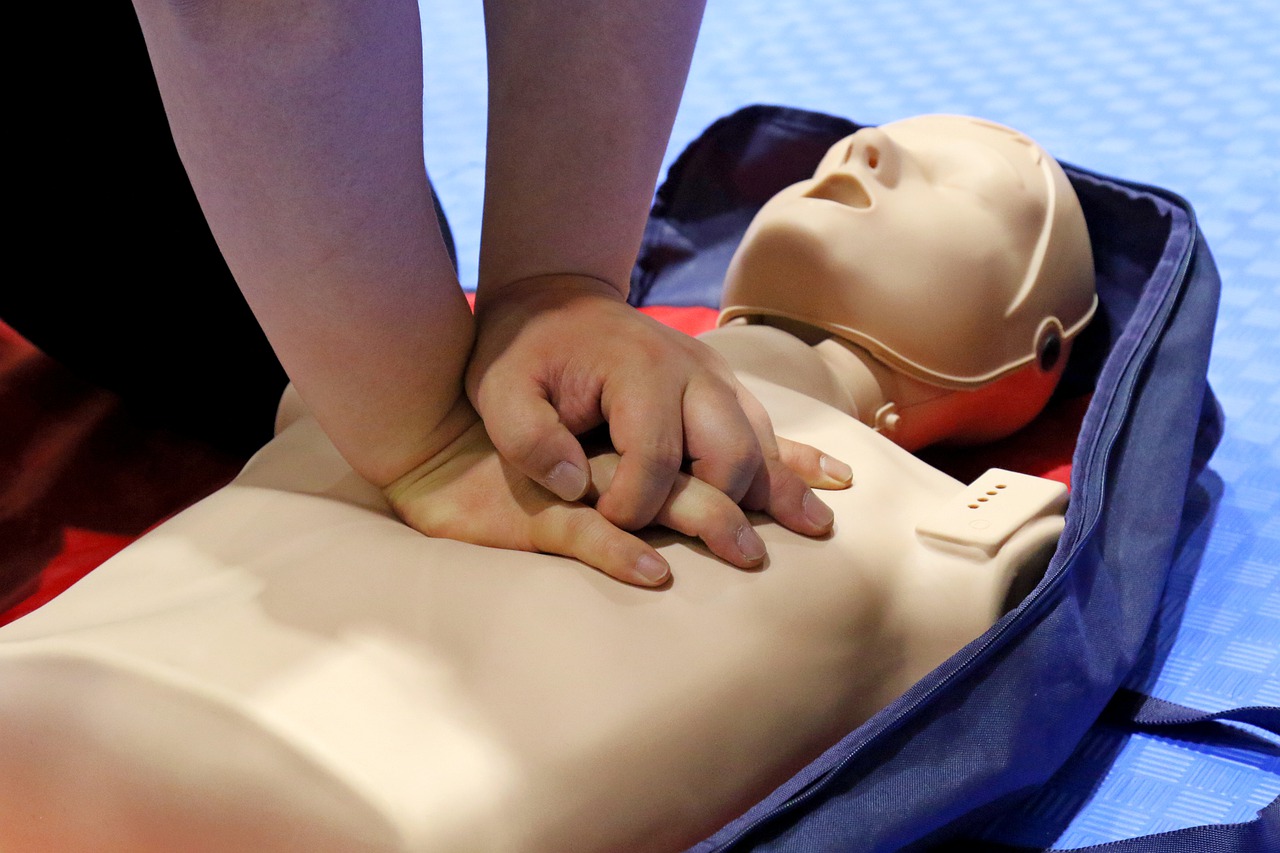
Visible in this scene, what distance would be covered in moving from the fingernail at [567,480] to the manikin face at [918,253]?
0.43 m

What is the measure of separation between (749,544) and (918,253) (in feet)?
1.43

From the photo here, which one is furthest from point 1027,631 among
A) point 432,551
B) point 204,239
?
point 204,239

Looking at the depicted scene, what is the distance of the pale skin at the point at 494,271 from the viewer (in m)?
0.65

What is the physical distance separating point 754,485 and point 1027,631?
0.19m

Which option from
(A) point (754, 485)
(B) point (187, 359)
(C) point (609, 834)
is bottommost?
(B) point (187, 359)

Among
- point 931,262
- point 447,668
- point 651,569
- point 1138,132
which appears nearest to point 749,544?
point 651,569

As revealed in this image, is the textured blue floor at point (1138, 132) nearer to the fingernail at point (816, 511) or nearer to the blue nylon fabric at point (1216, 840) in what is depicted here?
the blue nylon fabric at point (1216, 840)

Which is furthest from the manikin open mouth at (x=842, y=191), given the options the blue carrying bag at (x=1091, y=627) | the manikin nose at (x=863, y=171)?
the blue carrying bag at (x=1091, y=627)

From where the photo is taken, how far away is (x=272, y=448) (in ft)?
3.03

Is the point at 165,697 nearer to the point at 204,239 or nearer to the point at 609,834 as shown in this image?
the point at 609,834

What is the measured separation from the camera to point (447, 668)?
2.27 feet

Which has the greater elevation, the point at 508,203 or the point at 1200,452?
the point at 508,203

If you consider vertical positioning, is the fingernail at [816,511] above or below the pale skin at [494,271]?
below

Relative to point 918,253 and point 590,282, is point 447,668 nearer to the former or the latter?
point 590,282
